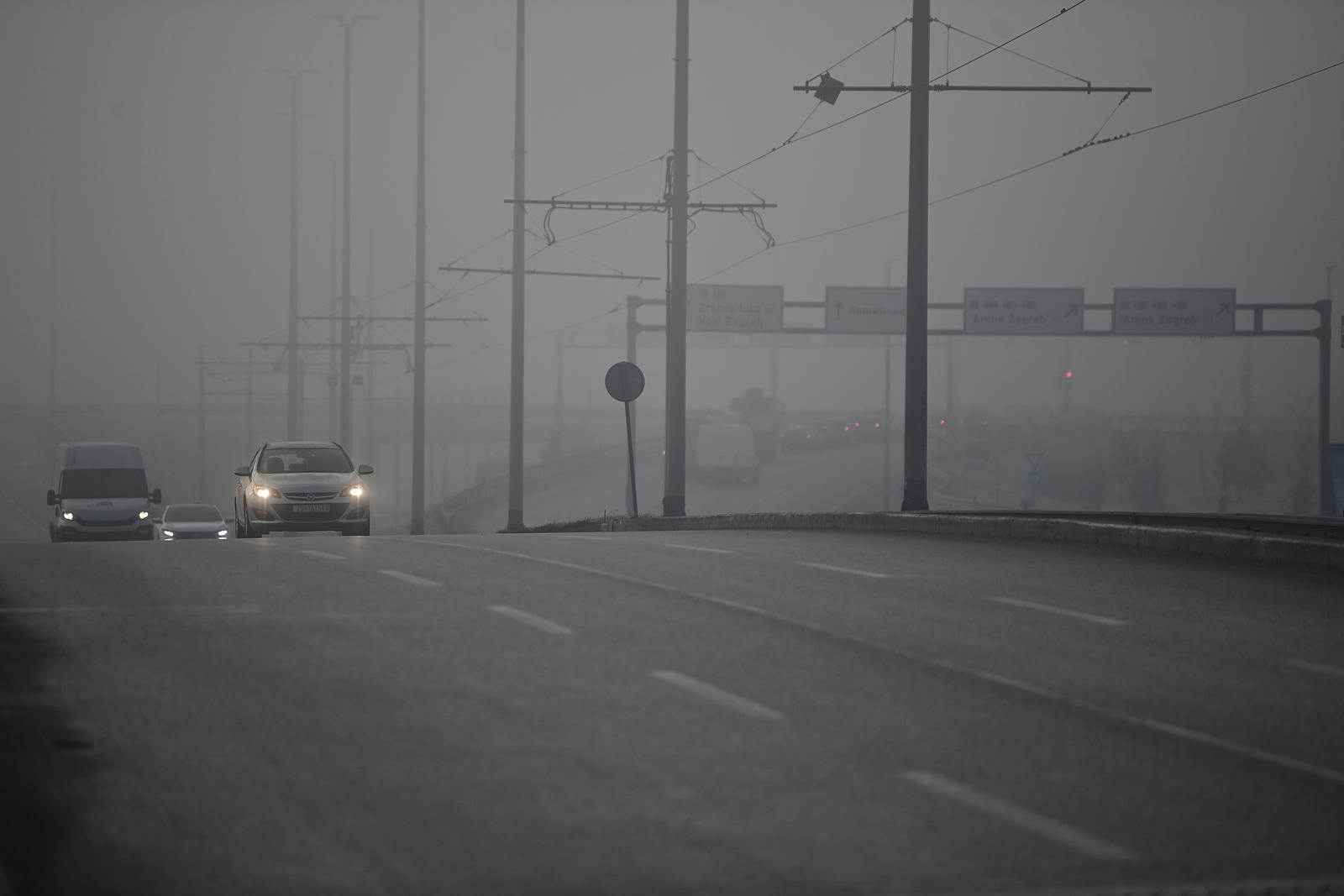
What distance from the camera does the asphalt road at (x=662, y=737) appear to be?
5266mm

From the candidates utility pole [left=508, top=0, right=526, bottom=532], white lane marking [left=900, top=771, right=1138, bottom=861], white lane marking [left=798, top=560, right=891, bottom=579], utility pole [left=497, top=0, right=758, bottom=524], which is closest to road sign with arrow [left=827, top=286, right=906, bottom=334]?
utility pole [left=508, top=0, right=526, bottom=532]

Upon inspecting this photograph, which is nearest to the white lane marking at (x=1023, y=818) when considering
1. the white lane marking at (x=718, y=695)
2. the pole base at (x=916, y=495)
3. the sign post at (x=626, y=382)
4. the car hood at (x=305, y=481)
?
the white lane marking at (x=718, y=695)

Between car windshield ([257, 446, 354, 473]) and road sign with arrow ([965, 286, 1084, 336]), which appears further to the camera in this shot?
road sign with arrow ([965, 286, 1084, 336])

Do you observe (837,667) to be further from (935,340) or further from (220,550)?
(935,340)

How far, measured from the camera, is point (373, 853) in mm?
5262

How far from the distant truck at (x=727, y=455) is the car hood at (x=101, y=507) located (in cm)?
Result: 5106

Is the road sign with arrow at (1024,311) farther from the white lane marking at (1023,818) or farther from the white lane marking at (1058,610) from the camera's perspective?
the white lane marking at (1023,818)

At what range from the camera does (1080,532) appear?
62.3ft

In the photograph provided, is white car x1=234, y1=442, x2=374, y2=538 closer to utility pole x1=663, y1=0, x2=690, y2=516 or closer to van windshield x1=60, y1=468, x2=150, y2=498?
utility pole x1=663, y1=0, x2=690, y2=516

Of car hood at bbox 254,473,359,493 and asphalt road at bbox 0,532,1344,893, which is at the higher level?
car hood at bbox 254,473,359,493

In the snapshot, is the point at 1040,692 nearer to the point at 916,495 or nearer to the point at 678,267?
the point at 916,495

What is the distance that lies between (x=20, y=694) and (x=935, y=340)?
115 m

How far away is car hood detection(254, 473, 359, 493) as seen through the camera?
25500 millimetres

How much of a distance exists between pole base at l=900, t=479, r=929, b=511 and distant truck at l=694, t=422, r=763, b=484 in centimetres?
6324
